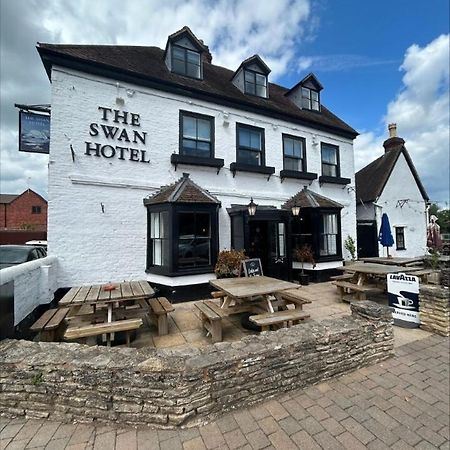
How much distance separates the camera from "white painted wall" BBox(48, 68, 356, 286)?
6.68 meters

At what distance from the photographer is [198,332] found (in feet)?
16.0

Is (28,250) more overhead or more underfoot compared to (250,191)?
more underfoot

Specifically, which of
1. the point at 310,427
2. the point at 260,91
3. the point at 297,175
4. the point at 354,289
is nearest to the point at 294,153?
the point at 297,175

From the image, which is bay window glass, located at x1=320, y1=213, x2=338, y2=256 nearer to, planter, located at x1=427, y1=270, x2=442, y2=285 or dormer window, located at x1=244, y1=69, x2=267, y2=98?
planter, located at x1=427, y1=270, x2=442, y2=285

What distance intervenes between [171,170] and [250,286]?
15.8 ft

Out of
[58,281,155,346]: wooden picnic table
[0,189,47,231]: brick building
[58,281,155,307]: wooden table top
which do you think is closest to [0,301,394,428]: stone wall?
[58,281,155,346]: wooden picnic table

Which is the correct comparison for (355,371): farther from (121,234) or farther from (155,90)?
(155,90)

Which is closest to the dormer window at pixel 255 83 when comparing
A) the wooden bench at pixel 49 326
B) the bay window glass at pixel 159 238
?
the bay window glass at pixel 159 238

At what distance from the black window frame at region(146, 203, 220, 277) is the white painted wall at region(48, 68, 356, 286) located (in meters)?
0.19

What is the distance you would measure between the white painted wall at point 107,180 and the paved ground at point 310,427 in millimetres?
4457

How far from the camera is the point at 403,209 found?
14164mm

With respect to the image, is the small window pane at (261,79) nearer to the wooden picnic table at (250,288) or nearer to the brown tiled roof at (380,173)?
the brown tiled roof at (380,173)

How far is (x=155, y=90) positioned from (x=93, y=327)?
280 inches

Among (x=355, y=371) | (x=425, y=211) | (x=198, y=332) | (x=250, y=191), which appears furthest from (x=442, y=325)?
(x=425, y=211)
